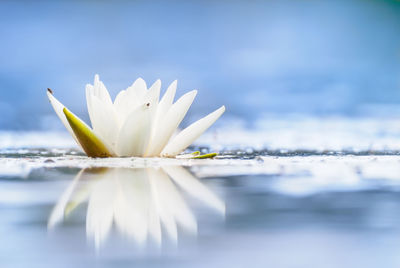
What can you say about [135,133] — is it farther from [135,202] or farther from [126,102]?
[135,202]

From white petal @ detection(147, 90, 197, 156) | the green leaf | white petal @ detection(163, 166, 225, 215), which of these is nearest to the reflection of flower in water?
white petal @ detection(163, 166, 225, 215)

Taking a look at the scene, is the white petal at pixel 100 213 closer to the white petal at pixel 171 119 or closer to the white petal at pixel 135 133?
the white petal at pixel 135 133

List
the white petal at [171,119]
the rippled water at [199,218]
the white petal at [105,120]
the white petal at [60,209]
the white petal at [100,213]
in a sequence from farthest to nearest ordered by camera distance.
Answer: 1. the white petal at [171,119]
2. the white petal at [105,120]
3. the white petal at [60,209]
4. the white petal at [100,213]
5. the rippled water at [199,218]

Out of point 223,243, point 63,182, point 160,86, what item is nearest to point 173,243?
point 223,243

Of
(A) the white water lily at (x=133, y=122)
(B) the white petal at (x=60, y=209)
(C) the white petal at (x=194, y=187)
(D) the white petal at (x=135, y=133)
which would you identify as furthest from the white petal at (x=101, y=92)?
(B) the white petal at (x=60, y=209)

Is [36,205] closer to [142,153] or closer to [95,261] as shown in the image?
[95,261]

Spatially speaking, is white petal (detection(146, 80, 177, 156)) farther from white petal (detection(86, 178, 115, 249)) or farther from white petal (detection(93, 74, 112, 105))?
white petal (detection(86, 178, 115, 249))

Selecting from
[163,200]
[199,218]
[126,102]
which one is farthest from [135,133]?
[199,218]
